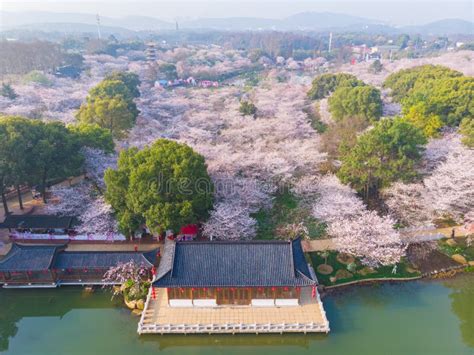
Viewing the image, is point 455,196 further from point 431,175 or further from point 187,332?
point 187,332

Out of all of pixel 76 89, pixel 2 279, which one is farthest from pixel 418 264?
pixel 76 89

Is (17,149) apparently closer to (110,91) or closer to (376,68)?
(110,91)

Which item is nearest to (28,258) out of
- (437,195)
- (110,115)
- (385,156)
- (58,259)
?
(58,259)

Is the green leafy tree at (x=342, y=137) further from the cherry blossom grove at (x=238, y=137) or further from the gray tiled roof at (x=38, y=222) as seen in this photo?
the gray tiled roof at (x=38, y=222)

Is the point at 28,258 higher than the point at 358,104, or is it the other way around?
the point at 358,104

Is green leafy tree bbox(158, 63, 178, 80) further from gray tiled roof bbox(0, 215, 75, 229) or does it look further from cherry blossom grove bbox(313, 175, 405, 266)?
cherry blossom grove bbox(313, 175, 405, 266)

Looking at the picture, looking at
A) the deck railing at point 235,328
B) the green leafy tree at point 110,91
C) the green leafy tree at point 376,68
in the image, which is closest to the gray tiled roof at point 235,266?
the deck railing at point 235,328

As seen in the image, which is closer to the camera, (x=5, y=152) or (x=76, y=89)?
(x=5, y=152)
